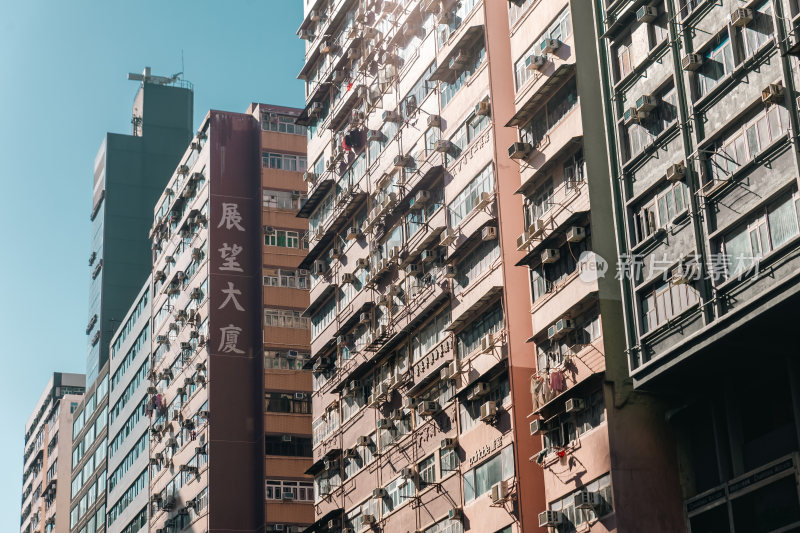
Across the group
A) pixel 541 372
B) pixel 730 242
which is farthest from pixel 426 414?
pixel 730 242

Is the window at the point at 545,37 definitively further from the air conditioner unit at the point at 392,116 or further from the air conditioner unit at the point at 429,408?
the air conditioner unit at the point at 429,408

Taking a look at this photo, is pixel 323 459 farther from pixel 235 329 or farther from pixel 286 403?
pixel 235 329

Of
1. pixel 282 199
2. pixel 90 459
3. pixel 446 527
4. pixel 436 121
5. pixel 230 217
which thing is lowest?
pixel 446 527

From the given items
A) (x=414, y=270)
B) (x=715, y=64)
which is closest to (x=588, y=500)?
(x=715, y=64)

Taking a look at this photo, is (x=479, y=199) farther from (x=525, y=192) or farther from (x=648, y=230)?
(x=648, y=230)

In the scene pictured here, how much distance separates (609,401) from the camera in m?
32.9

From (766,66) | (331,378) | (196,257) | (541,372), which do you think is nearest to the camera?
(766,66)

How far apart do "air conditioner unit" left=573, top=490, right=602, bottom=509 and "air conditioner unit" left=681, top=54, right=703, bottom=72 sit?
36.1ft

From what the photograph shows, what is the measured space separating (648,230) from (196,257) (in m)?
38.3

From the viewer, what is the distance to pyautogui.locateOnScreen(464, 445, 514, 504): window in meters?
36.9

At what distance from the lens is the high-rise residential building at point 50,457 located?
103875 mm

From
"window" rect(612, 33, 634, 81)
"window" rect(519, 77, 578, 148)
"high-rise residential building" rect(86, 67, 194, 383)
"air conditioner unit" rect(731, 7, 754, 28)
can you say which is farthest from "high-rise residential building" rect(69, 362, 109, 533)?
"air conditioner unit" rect(731, 7, 754, 28)

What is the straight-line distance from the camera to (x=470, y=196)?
41.7m

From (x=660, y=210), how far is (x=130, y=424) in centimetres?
5586
